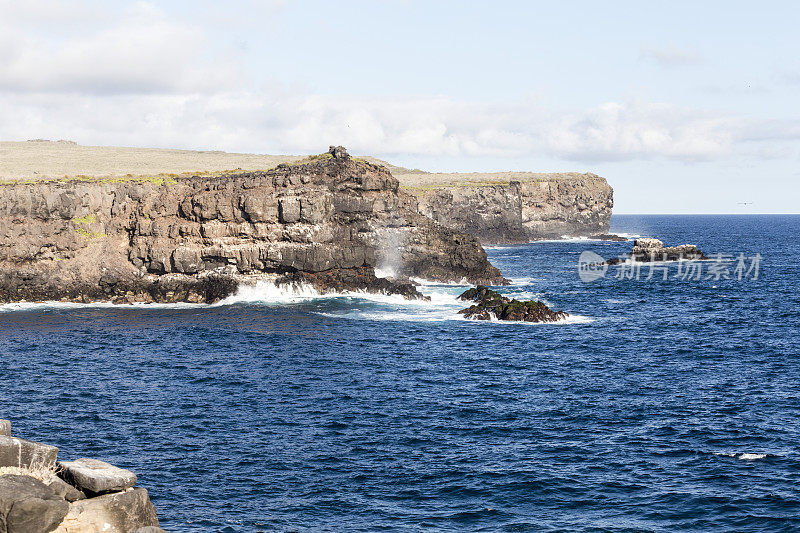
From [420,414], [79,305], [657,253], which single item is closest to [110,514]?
[420,414]

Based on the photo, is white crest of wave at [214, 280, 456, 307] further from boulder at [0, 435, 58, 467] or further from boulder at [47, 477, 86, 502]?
boulder at [47, 477, 86, 502]

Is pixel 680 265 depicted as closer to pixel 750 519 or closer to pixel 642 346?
pixel 642 346

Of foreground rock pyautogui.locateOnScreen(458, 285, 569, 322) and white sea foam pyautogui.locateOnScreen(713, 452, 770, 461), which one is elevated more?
foreground rock pyautogui.locateOnScreen(458, 285, 569, 322)

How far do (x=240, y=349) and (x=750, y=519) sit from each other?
40.7 meters

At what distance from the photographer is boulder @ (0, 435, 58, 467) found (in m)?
26.1

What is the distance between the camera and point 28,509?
23016 mm

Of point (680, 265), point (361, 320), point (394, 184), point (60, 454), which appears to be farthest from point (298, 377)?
point (680, 265)

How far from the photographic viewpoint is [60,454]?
34344mm

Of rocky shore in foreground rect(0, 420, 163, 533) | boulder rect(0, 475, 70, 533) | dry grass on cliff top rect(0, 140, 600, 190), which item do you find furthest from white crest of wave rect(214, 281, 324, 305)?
boulder rect(0, 475, 70, 533)

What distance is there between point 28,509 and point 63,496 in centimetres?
182

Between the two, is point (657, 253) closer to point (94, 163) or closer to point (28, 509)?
point (94, 163)

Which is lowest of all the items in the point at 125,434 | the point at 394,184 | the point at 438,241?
the point at 125,434

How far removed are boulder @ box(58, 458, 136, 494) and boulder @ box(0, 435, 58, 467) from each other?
696mm

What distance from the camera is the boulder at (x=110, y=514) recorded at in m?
24.0
